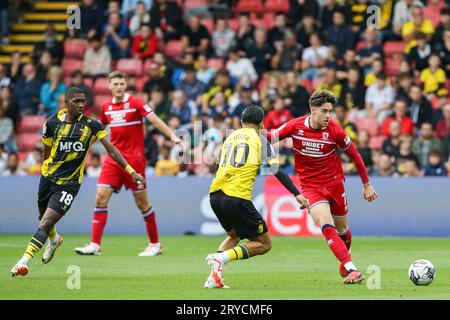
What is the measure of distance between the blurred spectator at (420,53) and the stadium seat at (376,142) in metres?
2.23

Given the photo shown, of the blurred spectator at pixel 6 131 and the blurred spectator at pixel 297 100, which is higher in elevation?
the blurred spectator at pixel 297 100

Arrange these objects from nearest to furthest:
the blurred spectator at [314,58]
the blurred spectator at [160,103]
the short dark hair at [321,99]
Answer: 1. the short dark hair at [321,99]
2. the blurred spectator at [160,103]
3. the blurred spectator at [314,58]

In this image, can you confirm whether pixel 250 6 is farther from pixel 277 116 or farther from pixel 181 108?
pixel 277 116

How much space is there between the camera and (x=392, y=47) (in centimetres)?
2489

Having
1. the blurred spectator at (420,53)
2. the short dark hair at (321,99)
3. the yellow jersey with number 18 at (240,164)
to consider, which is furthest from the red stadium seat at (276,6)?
the yellow jersey with number 18 at (240,164)

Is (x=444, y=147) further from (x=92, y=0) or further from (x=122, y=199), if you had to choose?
(x=92, y=0)

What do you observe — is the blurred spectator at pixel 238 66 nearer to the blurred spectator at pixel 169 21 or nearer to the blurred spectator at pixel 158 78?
the blurred spectator at pixel 158 78

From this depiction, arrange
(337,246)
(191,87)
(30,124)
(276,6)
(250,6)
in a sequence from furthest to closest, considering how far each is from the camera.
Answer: (250,6) → (276,6) → (30,124) → (191,87) → (337,246)

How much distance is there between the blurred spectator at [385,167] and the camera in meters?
21.1

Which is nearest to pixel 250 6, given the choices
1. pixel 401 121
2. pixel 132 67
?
pixel 132 67

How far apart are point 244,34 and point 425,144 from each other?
19.4 ft

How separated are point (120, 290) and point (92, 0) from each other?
16.5m

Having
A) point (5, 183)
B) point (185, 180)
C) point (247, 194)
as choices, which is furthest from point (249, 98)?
point (247, 194)

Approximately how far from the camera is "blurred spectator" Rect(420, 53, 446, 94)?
912 inches
